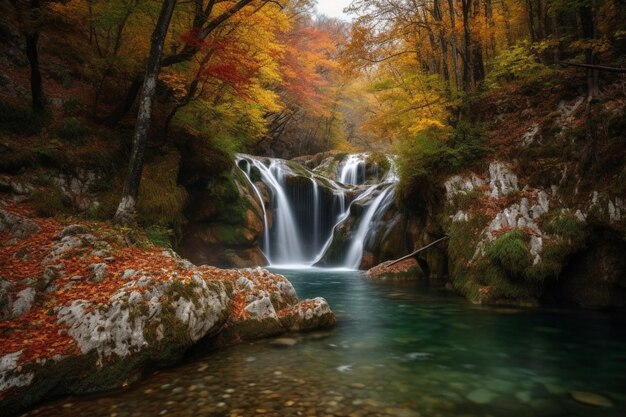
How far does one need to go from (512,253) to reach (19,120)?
1180 cm

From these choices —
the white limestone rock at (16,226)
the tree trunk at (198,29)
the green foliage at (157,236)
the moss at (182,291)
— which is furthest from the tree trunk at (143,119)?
the moss at (182,291)

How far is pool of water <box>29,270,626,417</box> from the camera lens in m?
3.47

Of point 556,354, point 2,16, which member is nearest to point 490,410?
point 556,354

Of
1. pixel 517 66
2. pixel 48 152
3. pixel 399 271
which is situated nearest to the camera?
pixel 48 152

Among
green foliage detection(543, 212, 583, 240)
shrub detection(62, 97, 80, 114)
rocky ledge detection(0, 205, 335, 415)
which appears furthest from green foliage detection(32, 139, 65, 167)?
green foliage detection(543, 212, 583, 240)

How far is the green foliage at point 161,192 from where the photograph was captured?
32.0ft

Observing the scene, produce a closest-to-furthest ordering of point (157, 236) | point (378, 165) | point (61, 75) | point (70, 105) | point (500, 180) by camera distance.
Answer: point (157, 236)
point (500, 180)
point (70, 105)
point (61, 75)
point (378, 165)

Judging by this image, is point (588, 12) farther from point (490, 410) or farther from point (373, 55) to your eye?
point (490, 410)

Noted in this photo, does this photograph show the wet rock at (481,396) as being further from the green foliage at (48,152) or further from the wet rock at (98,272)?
the green foliage at (48,152)

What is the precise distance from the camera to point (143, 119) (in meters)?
8.04

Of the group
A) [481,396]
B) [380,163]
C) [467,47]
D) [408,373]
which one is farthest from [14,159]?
[380,163]

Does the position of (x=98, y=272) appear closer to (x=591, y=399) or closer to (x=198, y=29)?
(x=591, y=399)

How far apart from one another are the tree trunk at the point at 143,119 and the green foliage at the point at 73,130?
2.65 meters

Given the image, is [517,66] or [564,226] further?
[517,66]
